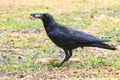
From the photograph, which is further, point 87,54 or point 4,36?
point 4,36

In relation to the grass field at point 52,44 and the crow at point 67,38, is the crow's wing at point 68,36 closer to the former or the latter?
the crow at point 67,38

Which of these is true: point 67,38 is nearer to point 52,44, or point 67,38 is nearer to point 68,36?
point 68,36

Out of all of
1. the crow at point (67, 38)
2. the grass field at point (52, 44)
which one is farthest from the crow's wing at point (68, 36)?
the grass field at point (52, 44)

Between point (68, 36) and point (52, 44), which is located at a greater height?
point (68, 36)

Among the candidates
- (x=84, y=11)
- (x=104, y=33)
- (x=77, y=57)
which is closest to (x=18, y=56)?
(x=77, y=57)

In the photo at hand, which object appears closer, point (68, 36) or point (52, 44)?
point (68, 36)

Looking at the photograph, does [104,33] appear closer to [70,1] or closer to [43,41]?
[43,41]

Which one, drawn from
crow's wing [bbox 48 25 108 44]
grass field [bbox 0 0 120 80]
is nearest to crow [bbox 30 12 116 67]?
crow's wing [bbox 48 25 108 44]

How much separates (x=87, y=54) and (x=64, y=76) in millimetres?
1685

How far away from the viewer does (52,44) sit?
31.1 feet

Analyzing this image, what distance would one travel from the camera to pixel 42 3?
16.2 metres

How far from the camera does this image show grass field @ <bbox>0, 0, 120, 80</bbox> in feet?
23.5

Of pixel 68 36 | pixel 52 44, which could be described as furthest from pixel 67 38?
pixel 52 44

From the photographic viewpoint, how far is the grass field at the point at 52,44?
7.17 m
